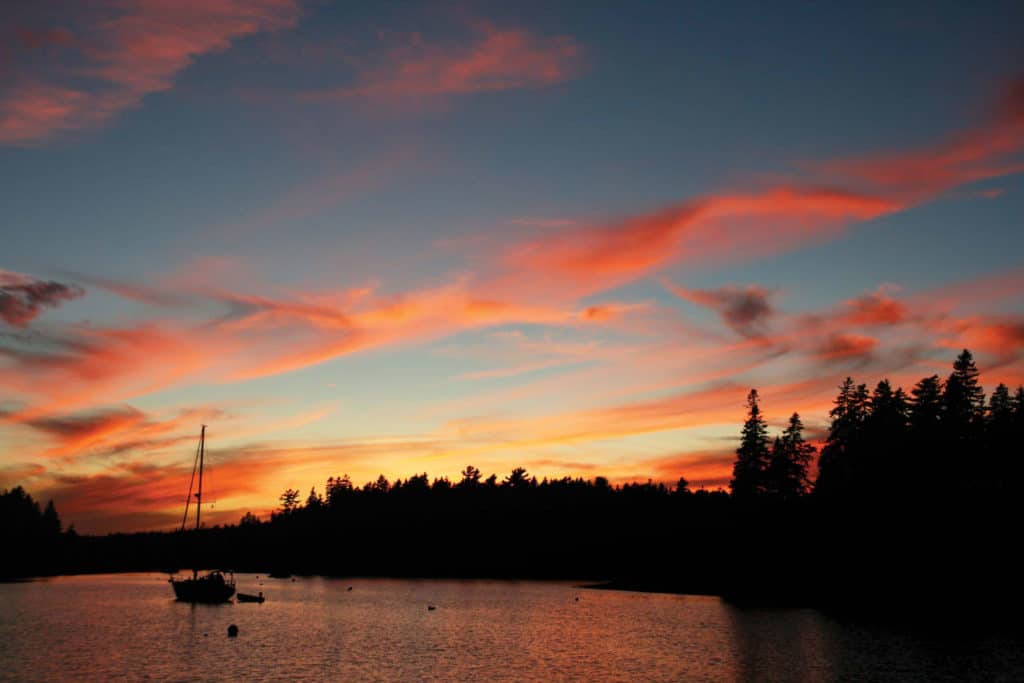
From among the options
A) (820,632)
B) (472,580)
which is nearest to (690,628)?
(820,632)

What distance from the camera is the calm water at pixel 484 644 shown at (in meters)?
61.2

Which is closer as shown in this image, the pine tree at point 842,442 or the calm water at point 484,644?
the calm water at point 484,644

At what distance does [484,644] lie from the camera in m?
79.1

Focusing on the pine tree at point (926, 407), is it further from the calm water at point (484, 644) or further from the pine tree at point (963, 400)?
the calm water at point (484, 644)

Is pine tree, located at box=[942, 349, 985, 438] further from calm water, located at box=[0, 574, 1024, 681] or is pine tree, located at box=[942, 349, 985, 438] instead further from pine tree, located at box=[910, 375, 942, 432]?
calm water, located at box=[0, 574, 1024, 681]

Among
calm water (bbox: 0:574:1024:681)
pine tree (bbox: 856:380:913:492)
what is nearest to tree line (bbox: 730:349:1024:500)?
pine tree (bbox: 856:380:913:492)

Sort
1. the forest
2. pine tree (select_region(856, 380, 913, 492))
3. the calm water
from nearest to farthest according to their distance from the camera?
the calm water, the forest, pine tree (select_region(856, 380, 913, 492))

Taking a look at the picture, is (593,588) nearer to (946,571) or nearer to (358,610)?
(358,610)

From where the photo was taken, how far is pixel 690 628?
84.9m

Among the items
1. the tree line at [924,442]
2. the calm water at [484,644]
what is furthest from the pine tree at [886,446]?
the calm water at [484,644]

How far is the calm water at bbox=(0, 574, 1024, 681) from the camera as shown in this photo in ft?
201

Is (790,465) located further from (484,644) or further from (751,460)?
(484,644)

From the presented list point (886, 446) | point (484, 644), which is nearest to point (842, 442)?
point (886, 446)

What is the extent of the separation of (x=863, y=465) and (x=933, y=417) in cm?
1136
